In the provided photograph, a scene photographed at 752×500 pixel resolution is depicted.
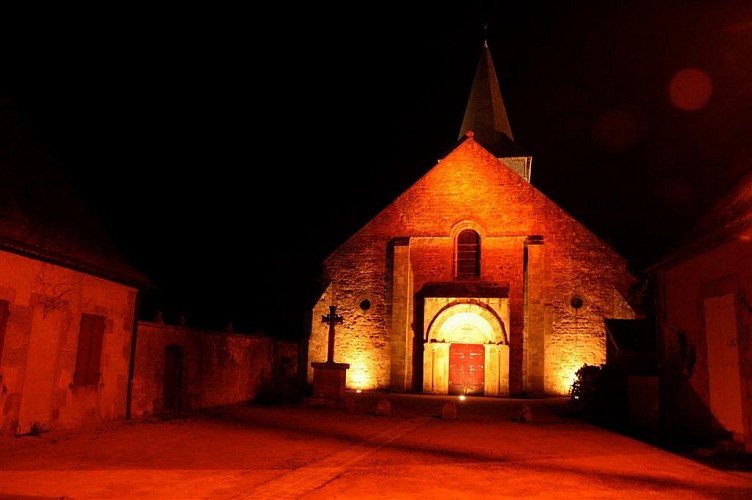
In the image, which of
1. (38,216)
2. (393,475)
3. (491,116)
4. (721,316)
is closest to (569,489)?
(393,475)

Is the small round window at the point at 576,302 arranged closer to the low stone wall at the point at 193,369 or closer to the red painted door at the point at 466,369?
the red painted door at the point at 466,369

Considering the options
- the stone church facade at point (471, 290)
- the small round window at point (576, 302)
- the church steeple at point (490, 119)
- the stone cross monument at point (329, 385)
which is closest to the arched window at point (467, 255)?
the stone church facade at point (471, 290)

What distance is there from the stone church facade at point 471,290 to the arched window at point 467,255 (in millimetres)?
38

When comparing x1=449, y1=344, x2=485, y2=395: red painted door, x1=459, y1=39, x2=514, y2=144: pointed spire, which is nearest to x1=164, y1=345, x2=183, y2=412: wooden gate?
x1=449, y1=344, x2=485, y2=395: red painted door

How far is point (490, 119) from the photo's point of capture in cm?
3447

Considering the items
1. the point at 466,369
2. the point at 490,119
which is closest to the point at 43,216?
the point at 466,369

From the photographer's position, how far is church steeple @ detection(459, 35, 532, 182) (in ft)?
107

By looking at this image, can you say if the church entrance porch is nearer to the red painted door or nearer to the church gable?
the red painted door

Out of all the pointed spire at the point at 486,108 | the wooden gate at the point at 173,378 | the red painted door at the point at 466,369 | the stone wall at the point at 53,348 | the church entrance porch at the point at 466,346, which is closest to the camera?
the stone wall at the point at 53,348

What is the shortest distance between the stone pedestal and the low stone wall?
191 centimetres

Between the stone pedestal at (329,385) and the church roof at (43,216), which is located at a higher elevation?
the church roof at (43,216)

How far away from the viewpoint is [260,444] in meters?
10.1

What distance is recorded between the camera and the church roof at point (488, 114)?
33.9 m

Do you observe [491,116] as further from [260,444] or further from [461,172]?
[260,444]
